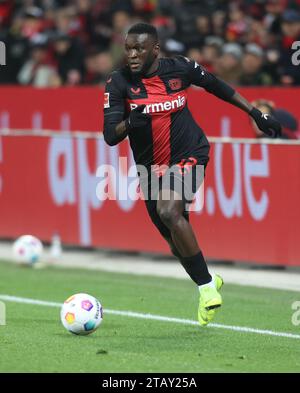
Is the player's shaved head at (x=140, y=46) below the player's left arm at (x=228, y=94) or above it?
above

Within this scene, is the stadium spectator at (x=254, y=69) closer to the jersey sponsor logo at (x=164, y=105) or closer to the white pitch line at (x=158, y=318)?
the white pitch line at (x=158, y=318)

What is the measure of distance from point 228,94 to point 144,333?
2024mm

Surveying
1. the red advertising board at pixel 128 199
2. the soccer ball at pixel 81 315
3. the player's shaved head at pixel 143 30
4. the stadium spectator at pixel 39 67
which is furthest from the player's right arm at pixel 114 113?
the stadium spectator at pixel 39 67

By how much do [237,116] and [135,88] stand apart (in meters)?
6.01

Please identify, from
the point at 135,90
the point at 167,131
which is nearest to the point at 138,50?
the point at 135,90

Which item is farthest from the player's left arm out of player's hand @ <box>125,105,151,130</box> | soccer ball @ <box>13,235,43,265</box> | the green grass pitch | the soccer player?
soccer ball @ <box>13,235,43,265</box>

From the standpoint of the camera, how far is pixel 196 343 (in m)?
8.44

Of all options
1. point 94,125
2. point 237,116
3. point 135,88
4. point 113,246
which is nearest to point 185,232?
point 135,88

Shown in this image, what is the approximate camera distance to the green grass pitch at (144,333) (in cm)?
755

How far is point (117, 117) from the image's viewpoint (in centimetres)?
882

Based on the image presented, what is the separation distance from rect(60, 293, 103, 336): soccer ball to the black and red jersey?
4.27 ft

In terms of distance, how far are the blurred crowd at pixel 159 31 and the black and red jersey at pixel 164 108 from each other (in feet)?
20.4

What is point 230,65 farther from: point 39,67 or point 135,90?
point 135,90

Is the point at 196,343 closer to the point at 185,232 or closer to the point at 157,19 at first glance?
the point at 185,232
